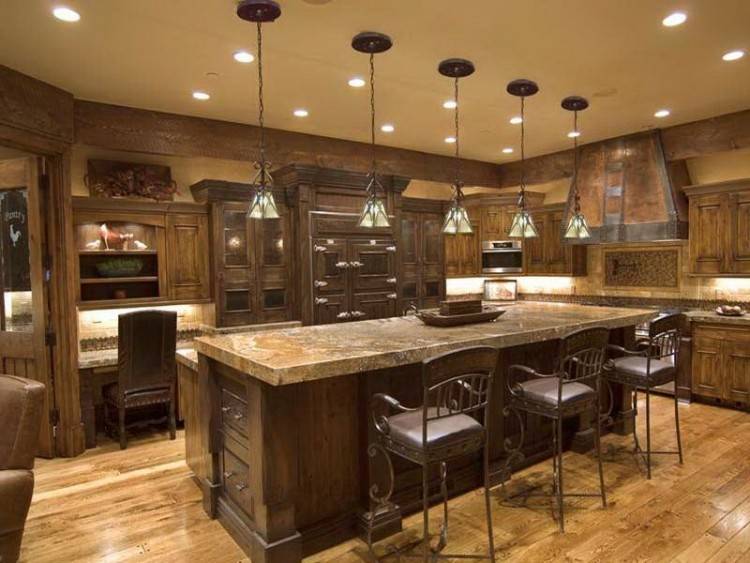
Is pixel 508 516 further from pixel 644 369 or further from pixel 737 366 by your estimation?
pixel 737 366

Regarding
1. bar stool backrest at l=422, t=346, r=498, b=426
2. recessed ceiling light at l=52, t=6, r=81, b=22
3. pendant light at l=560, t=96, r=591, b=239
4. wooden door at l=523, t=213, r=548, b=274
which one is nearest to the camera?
bar stool backrest at l=422, t=346, r=498, b=426

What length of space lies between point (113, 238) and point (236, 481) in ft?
10.4

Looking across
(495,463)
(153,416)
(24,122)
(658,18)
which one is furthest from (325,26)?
(153,416)

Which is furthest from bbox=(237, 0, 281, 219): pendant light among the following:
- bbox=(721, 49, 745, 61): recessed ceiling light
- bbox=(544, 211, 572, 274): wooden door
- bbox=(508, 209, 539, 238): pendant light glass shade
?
bbox=(544, 211, 572, 274): wooden door

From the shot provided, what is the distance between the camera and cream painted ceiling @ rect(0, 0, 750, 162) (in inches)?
113

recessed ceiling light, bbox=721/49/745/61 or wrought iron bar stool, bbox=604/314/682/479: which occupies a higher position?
recessed ceiling light, bbox=721/49/745/61

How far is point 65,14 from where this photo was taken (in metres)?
2.84

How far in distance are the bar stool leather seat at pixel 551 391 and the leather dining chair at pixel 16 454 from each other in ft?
8.75

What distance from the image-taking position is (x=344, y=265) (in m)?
5.61

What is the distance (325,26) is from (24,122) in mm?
2371

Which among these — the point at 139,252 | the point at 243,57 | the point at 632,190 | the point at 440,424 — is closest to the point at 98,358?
the point at 139,252

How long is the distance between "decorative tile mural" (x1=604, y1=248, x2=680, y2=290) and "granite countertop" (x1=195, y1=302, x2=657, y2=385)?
250cm

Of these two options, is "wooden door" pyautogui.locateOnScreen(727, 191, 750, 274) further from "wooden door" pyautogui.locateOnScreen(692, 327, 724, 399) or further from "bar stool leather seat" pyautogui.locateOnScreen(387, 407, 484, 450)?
"bar stool leather seat" pyautogui.locateOnScreen(387, 407, 484, 450)

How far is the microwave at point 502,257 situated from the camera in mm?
7387
